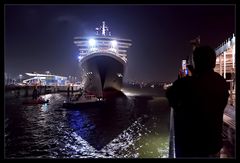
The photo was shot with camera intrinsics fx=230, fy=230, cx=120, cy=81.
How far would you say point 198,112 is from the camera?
228 cm

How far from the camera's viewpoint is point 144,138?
1398cm

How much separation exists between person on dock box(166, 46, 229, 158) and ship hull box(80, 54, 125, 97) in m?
38.3

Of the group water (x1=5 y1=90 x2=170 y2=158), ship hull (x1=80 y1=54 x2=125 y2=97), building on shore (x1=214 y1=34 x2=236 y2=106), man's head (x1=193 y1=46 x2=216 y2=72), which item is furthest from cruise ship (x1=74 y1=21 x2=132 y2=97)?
man's head (x1=193 y1=46 x2=216 y2=72)

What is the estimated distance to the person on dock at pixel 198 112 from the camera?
2262 mm

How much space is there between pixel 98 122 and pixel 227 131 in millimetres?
12363

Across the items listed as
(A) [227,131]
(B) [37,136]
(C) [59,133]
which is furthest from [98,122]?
(A) [227,131]

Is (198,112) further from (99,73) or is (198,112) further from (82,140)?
(99,73)

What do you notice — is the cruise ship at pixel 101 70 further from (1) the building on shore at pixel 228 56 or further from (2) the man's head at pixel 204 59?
(2) the man's head at pixel 204 59

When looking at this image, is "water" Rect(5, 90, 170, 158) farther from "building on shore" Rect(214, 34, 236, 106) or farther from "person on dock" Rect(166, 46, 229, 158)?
"person on dock" Rect(166, 46, 229, 158)

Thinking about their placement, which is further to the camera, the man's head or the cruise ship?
the cruise ship

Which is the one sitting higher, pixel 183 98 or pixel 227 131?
pixel 183 98

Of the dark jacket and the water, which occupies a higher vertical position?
the dark jacket

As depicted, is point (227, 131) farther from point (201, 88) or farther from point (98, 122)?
point (98, 122)

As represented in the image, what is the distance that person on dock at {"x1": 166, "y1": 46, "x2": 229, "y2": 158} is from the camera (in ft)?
7.42
